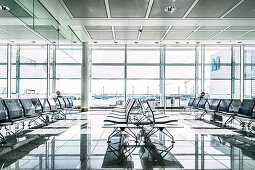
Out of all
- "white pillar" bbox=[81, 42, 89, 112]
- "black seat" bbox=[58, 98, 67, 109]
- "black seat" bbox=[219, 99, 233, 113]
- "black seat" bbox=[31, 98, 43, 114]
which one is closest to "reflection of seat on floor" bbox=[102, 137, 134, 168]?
"black seat" bbox=[31, 98, 43, 114]

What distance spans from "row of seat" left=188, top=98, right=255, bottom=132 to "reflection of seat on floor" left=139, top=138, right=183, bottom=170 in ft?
8.35

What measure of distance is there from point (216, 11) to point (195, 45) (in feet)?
13.8

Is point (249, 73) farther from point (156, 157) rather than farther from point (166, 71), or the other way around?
point (156, 157)

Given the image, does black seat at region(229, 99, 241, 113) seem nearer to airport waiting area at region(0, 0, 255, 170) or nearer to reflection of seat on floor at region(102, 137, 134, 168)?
airport waiting area at region(0, 0, 255, 170)

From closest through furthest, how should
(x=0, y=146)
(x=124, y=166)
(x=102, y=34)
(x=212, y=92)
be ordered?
(x=124, y=166) < (x=0, y=146) < (x=102, y=34) < (x=212, y=92)

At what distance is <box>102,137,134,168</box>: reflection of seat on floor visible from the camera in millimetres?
2467

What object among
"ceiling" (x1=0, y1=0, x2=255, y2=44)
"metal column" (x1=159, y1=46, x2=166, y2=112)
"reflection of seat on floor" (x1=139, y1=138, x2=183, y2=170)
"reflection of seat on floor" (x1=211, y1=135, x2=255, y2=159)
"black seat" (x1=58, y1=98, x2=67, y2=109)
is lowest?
"reflection of seat on floor" (x1=211, y1=135, x2=255, y2=159)

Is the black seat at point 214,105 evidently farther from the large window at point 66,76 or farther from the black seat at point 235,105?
the large window at point 66,76

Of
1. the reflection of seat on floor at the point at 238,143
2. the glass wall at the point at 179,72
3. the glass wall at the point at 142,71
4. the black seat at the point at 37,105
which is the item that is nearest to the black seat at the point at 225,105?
the reflection of seat on floor at the point at 238,143

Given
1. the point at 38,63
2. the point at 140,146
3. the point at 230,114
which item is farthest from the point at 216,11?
the point at 38,63

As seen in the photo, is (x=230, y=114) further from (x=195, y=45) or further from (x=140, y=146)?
(x=195, y=45)

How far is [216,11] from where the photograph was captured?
5930 mm

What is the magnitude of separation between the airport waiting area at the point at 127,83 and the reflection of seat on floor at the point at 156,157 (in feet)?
0.05

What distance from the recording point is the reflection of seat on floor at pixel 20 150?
2.59 meters
